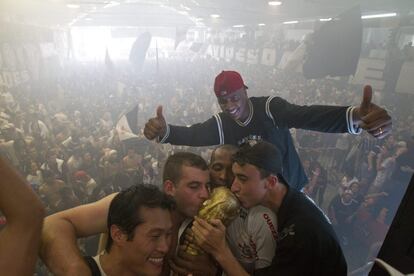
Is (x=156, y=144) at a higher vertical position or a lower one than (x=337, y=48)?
lower

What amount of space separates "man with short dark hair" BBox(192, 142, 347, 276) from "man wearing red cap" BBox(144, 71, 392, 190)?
449mm

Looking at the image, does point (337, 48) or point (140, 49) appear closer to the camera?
point (337, 48)

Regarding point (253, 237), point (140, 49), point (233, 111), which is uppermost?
point (233, 111)

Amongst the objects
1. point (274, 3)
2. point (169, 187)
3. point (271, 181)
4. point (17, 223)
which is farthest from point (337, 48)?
point (17, 223)

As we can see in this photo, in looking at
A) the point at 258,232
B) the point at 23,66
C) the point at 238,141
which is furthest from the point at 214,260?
the point at 23,66

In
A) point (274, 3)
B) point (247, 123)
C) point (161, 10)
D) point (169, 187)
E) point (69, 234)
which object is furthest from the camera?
point (274, 3)

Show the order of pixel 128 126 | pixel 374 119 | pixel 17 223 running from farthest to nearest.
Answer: pixel 128 126
pixel 374 119
pixel 17 223

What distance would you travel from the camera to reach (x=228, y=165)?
6.08 feet

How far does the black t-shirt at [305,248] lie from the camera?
1336mm

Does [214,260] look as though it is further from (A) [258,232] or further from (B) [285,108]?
(B) [285,108]

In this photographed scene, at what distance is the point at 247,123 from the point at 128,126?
4.10m

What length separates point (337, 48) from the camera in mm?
6520

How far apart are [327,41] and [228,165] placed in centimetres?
640

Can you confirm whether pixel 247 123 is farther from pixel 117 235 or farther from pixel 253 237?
pixel 117 235
